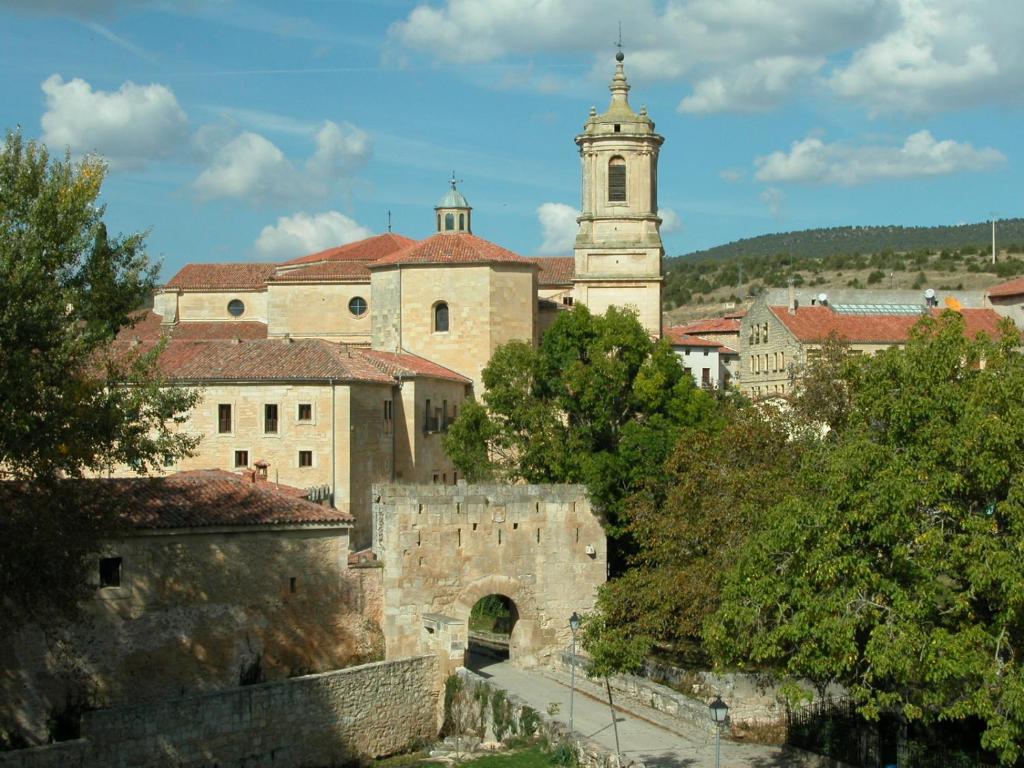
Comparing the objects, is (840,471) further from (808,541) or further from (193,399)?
(193,399)

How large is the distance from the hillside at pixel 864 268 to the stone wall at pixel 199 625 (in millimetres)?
73506

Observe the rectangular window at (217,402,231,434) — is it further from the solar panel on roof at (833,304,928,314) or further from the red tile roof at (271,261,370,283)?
the solar panel on roof at (833,304,928,314)

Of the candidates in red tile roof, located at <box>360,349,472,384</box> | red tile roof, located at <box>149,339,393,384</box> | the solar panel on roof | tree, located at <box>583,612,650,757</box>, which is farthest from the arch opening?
the solar panel on roof

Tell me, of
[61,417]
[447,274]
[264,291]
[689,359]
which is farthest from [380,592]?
[689,359]

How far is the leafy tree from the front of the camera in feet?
111

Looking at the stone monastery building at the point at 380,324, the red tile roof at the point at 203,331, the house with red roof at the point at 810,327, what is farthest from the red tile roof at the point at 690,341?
the red tile roof at the point at 203,331

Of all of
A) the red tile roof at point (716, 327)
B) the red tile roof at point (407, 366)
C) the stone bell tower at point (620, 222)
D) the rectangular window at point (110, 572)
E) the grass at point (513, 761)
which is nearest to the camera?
the grass at point (513, 761)

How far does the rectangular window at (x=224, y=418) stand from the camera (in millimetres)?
39688

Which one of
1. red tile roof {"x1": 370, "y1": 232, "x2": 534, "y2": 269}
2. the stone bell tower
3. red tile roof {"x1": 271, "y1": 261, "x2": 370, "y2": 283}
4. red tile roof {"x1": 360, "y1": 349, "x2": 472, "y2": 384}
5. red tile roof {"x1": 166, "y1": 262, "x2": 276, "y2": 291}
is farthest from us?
red tile roof {"x1": 166, "y1": 262, "x2": 276, "y2": 291}

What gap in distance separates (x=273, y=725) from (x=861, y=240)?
15119cm

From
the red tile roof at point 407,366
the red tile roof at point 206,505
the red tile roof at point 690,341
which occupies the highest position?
the red tile roof at point 690,341

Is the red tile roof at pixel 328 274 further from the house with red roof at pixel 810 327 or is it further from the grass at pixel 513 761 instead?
the grass at pixel 513 761

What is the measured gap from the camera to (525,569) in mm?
30781

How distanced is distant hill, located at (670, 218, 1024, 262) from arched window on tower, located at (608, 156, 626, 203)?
327ft
